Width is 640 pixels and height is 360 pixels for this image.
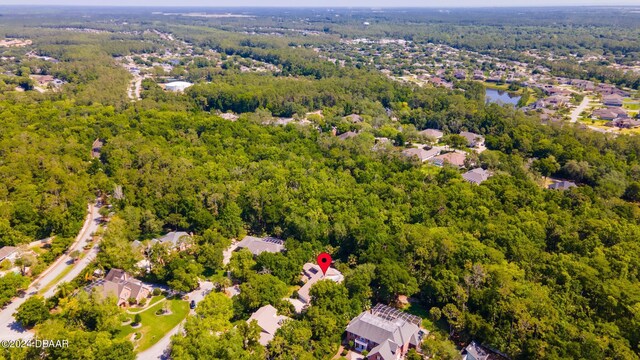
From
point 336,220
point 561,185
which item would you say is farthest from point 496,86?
point 336,220

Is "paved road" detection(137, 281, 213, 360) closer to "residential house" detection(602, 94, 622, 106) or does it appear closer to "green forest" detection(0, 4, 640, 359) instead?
"green forest" detection(0, 4, 640, 359)

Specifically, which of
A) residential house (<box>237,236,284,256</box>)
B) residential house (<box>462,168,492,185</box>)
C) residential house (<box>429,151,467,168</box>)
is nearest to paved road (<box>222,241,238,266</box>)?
residential house (<box>237,236,284,256</box>)

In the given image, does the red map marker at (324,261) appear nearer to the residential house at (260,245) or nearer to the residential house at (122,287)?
the residential house at (260,245)

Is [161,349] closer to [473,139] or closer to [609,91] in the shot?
[473,139]

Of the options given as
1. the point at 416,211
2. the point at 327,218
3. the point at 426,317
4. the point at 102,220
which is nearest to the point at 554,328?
the point at 426,317

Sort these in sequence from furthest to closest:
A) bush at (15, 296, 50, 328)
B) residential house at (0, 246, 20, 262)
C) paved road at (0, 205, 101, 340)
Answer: residential house at (0, 246, 20, 262) < paved road at (0, 205, 101, 340) < bush at (15, 296, 50, 328)
